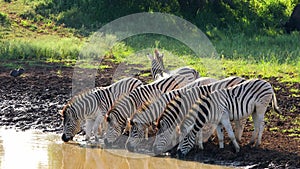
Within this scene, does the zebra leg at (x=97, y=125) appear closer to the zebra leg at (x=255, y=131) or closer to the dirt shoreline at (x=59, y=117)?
the dirt shoreline at (x=59, y=117)

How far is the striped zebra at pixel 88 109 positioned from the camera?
1248cm

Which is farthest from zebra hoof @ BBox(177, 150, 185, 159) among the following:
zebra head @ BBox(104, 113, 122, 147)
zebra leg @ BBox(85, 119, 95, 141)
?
zebra leg @ BBox(85, 119, 95, 141)

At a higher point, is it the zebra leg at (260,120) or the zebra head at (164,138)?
the zebra leg at (260,120)

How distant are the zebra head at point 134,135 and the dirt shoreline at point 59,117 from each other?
97cm

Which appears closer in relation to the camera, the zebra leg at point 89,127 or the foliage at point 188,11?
the zebra leg at point 89,127

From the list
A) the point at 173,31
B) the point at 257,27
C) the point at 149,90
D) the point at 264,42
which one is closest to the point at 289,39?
the point at 264,42

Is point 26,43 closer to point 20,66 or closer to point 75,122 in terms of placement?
point 20,66

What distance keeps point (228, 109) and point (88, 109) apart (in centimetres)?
272

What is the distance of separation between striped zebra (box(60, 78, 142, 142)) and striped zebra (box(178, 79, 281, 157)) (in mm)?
1845

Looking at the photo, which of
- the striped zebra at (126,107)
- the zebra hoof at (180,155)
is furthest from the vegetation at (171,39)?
the zebra hoof at (180,155)

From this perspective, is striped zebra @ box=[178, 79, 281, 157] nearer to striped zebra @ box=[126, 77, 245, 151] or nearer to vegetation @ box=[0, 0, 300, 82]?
striped zebra @ box=[126, 77, 245, 151]

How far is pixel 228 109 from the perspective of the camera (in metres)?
11.1

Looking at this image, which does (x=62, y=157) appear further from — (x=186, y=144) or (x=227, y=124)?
(x=227, y=124)

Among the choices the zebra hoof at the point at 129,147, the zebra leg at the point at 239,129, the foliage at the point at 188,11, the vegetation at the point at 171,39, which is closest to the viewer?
the zebra leg at the point at 239,129
